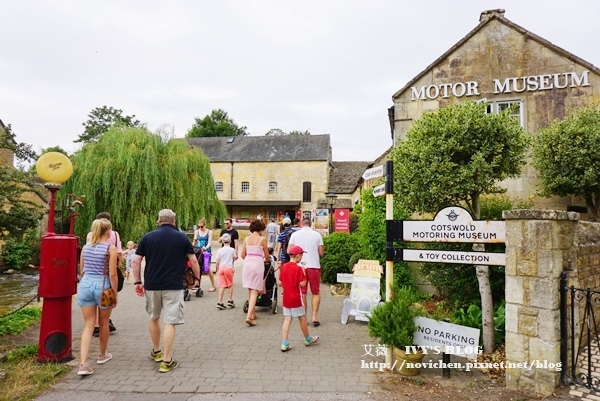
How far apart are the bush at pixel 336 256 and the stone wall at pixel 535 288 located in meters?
6.30

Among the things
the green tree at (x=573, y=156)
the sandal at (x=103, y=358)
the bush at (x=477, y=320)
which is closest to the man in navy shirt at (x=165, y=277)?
the sandal at (x=103, y=358)

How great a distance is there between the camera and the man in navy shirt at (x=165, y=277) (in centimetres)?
454

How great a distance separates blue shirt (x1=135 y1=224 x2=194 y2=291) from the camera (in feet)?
15.0

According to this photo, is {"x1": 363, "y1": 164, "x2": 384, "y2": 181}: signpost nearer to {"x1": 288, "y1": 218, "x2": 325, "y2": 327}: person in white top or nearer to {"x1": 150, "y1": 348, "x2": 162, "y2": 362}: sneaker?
{"x1": 288, "y1": 218, "x2": 325, "y2": 327}: person in white top

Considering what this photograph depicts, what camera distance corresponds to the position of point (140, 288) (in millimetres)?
4688

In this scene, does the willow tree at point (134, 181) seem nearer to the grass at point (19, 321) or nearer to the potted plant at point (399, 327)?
the grass at point (19, 321)

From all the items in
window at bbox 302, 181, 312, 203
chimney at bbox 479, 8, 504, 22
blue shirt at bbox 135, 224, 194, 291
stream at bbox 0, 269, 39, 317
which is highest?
chimney at bbox 479, 8, 504, 22

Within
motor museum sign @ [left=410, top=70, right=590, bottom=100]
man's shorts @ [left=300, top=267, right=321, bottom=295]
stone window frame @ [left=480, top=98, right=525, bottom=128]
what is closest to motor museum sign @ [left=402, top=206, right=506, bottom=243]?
man's shorts @ [left=300, top=267, right=321, bottom=295]

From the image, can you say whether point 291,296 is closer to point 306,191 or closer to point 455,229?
point 455,229

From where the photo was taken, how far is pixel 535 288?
13.1 ft

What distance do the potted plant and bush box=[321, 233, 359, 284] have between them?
5.67 metres

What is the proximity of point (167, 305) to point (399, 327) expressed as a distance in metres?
2.72

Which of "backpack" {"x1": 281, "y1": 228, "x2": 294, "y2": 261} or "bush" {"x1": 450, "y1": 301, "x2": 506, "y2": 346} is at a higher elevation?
"backpack" {"x1": 281, "y1": 228, "x2": 294, "y2": 261}

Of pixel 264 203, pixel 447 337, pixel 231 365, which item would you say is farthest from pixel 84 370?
pixel 264 203
